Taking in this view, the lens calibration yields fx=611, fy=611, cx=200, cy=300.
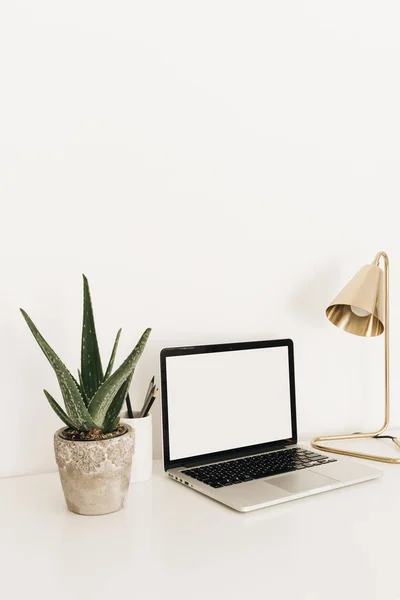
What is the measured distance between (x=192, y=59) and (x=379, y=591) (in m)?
0.99

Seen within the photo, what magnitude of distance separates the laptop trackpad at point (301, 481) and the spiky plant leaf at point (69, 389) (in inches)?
13.0

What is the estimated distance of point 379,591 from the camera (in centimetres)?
70

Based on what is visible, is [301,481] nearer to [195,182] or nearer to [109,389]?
[109,389]

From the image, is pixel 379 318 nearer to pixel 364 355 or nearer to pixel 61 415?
pixel 364 355

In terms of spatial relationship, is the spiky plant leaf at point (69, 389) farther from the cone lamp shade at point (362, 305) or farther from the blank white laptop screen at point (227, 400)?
the cone lamp shade at point (362, 305)

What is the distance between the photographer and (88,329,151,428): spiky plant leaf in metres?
0.90

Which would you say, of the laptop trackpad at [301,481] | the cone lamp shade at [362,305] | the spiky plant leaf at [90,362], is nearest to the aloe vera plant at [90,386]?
the spiky plant leaf at [90,362]

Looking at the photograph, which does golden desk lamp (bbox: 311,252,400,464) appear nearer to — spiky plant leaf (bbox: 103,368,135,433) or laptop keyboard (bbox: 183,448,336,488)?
laptop keyboard (bbox: 183,448,336,488)

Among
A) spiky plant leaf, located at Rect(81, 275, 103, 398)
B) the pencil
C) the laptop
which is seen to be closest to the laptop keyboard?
the laptop

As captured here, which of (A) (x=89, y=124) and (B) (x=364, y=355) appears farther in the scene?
(B) (x=364, y=355)

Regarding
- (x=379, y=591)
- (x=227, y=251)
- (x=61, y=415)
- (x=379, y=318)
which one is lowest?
(x=379, y=591)

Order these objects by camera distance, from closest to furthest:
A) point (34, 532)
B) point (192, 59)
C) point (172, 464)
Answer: point (34, 532), point (172, 464), point (192, 59)

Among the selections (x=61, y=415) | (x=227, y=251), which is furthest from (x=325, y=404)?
(x=61, y=415)

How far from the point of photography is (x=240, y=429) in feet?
3.86
